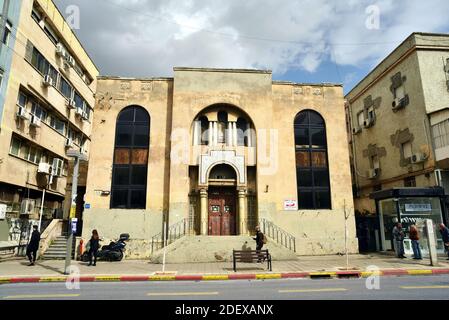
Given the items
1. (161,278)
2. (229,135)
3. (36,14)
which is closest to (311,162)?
(229,135)

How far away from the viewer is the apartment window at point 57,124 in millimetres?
26172

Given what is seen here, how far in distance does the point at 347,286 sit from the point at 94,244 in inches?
471

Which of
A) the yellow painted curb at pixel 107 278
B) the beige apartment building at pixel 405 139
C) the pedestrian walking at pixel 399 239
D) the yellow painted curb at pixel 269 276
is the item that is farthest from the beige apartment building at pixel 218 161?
the yellow painted curb at pixel 269 276

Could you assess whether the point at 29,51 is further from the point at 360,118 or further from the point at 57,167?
the point at 360,118

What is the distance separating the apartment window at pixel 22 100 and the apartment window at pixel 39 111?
1.05 m

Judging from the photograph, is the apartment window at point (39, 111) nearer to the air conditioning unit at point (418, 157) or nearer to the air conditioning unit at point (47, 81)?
the air conditioning unit at point (47, 81)

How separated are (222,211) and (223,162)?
3174 millimetres

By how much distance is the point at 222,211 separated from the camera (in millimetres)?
19922

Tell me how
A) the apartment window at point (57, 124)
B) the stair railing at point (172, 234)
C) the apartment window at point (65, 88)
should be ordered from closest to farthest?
the stair railing at point (172, 234) < the apartment window at point (57, 124) < the apartment window at point (65, 88)

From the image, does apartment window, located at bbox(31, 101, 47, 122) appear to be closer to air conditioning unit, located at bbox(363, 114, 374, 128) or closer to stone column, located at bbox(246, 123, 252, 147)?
stone column, located at bbox(246, 123, 252, 147)

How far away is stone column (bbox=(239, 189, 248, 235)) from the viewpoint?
1906cm

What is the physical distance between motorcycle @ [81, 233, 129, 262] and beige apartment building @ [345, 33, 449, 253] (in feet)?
50.3
